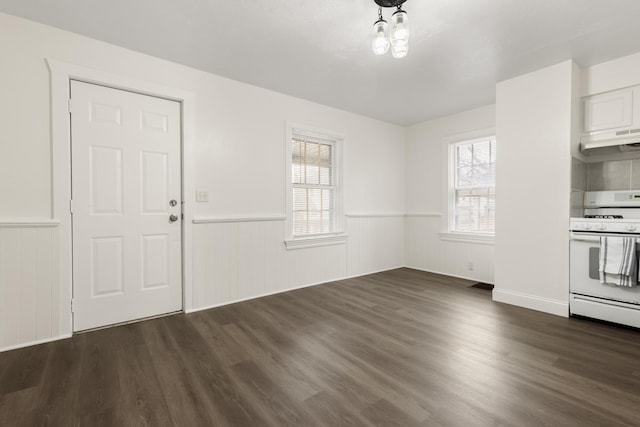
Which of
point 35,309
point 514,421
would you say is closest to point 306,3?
point 514,421

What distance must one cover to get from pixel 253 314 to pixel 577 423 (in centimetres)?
243

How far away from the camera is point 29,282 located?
7.46ft

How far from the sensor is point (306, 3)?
2.05 m

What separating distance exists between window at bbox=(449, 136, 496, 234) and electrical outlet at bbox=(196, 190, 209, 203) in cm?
354

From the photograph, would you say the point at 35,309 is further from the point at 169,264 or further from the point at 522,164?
the point at 522,164

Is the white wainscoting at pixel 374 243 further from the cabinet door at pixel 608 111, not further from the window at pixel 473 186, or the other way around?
the cabinet door at pixel 608 111

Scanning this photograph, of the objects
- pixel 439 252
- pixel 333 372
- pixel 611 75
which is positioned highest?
pixel 611 75

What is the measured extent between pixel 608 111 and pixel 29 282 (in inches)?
208

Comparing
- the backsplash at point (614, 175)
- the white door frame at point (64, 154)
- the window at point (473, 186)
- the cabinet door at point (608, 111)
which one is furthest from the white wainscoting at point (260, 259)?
the cabinet door at point (608, 111)

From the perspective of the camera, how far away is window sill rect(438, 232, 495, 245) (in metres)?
4.10

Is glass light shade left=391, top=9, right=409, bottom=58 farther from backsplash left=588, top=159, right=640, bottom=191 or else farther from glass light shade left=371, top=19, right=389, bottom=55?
backsplash left=588, top=159, right=640, bottom=191

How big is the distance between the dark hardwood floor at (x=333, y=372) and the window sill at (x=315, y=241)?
1001mm

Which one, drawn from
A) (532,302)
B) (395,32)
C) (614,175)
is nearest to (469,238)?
(532,302)

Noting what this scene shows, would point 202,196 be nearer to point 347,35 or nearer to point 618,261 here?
point 347,35
